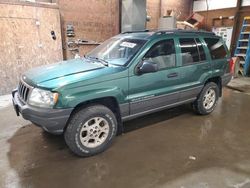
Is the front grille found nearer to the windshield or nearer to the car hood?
the car hood

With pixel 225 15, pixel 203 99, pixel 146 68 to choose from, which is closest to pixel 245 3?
pixel 225 15

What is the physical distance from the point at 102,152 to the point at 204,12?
8.78m

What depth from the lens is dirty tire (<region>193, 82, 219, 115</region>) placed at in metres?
4.01

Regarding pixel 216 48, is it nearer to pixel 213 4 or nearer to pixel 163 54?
pixel 163 54

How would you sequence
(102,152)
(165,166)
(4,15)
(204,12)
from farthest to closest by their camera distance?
(204,12), (4,15), (102,152), (165,166)

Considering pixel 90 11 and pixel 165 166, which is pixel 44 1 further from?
pixel 165 166

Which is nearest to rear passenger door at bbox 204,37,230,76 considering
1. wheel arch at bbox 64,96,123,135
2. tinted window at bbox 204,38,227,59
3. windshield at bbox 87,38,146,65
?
tinted window at bbox 204,38,227,59

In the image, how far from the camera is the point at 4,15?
5.05 m

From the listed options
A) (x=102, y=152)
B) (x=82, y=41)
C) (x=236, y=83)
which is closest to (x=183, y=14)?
(x=236, y=83)

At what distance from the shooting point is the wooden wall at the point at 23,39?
513 centimetres

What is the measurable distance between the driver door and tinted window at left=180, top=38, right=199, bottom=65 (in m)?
0.22

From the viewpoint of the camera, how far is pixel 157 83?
10.5 feet

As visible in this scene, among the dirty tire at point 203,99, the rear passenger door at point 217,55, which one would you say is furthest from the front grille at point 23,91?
the rear passenger door at point 217,55

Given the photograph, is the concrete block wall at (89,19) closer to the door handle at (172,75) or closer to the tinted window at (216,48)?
the tinted window at (216,48)
